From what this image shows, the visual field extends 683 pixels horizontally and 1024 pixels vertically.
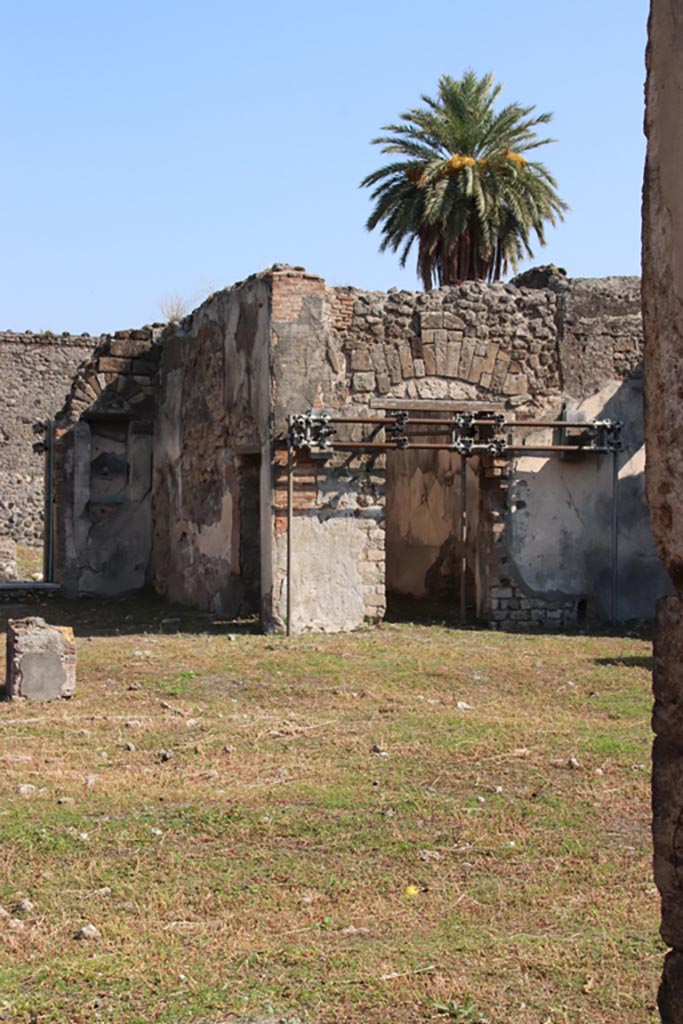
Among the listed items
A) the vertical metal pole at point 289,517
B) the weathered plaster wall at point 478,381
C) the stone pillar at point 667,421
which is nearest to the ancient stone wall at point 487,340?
the weathered plaster wall at point 478,381

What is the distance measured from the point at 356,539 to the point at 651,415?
10.3 m

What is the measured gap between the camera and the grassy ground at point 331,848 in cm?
377

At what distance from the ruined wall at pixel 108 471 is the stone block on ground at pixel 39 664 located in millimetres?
7642

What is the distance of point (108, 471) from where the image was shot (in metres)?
16.8

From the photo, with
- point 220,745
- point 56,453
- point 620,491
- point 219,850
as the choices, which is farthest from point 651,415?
point 56,453

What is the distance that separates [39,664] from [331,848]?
3.96 metres

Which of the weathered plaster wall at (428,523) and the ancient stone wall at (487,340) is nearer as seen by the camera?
the ancient stone wall at (487,340)

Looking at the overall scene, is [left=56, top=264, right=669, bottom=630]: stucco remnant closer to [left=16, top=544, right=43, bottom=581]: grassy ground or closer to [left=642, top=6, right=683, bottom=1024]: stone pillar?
[left=16, top=544, right=43, bottom=581]: grassy ground

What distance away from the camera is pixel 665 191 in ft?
6.95

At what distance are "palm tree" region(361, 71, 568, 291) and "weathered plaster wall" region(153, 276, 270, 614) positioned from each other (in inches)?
491

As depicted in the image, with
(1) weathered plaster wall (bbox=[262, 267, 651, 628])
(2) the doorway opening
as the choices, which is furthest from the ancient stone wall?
(2) the doorway opening

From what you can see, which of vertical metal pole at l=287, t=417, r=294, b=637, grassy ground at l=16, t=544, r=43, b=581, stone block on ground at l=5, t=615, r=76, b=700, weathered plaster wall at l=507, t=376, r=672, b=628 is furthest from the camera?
grassy ground at l=16, t=544, r=43, b=581

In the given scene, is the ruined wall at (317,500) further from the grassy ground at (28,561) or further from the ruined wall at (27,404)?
the ruined wall at (27,404)

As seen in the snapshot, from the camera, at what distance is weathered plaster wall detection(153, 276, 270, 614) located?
1283cm
